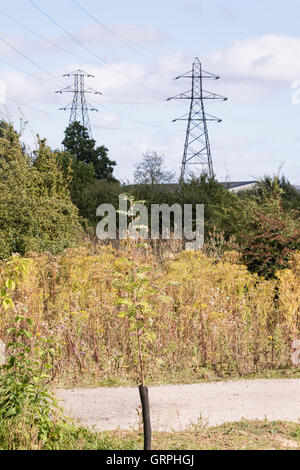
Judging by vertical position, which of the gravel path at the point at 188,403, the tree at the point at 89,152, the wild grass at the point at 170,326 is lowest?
the gravel path at the point at 188,403

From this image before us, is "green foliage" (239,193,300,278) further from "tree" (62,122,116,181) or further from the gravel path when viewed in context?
"tree" (62,122,116,181)

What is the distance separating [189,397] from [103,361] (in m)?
1.48

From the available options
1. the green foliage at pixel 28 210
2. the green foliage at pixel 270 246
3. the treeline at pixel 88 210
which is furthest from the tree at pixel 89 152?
the green foliage at pixel 270 246

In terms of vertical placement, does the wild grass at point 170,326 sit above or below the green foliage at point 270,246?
below

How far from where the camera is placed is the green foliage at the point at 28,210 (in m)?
12.1

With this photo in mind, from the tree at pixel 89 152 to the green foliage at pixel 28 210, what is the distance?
2401cm

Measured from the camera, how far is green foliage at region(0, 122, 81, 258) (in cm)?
1207

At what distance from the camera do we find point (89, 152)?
39.8 meters

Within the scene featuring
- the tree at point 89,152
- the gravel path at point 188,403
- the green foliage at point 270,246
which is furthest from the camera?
the tree at point 89,152

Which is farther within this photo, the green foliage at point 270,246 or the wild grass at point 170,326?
the green foliage at point 270,246

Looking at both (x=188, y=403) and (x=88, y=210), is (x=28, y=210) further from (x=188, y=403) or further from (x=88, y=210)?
(x=88, y=210)

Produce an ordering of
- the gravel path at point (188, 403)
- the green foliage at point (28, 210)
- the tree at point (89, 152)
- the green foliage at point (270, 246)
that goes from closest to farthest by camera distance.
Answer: the gravel path at point (188, 403), the green foliage at point (270, 246), the green foliage at point (28, 210), the tree at point (89, 152)

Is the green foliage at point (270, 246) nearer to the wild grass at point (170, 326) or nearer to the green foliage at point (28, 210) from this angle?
the wild grass at point (170, 326)
